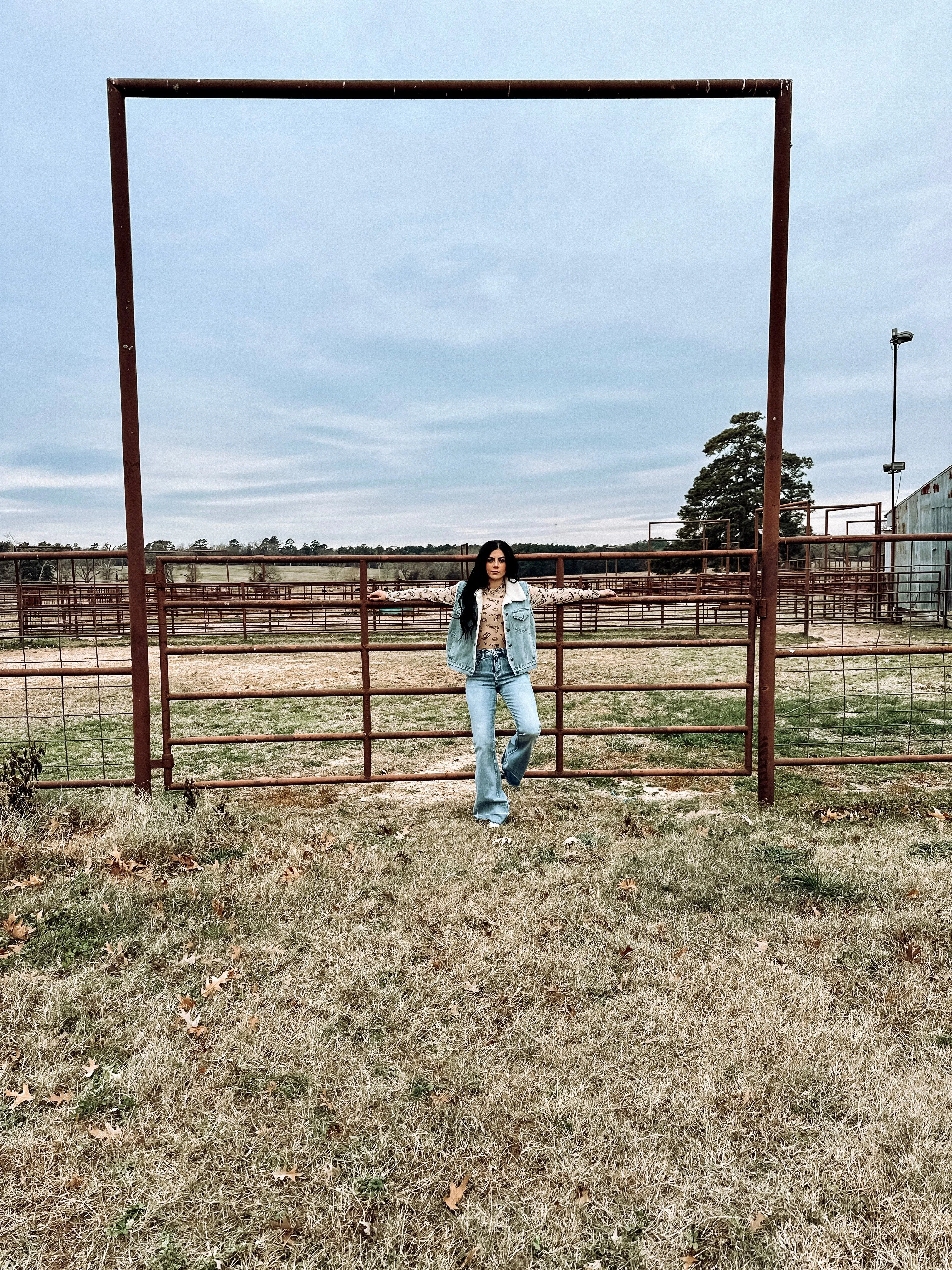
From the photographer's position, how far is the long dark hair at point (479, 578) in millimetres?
5023

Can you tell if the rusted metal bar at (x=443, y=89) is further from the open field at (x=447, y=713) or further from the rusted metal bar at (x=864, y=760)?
the rusted metal bar at (x=864, y=760)

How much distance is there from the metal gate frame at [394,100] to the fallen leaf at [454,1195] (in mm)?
3859

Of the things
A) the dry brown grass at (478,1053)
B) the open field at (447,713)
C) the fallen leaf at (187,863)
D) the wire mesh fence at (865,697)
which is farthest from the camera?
the open field at (447,713)

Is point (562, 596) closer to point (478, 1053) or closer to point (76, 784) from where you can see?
point (478, 1053)

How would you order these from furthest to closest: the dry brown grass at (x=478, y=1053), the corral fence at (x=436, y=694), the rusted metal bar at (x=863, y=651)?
A: the corral fence at (x=436, y=694)
the rusted metal bar at (x=863, y=651)
the dry brown grass at (x=478, y=1053)

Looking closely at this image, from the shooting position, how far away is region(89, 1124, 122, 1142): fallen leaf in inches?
87.6

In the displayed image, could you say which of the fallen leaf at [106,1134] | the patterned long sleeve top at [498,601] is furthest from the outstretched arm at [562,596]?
the fallen leaf at [106,1134]

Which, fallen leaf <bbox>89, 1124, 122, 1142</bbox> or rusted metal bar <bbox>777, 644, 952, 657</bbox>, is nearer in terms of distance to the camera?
fallen leaf <bbox>89, 1124, 122, 1142</bbox>

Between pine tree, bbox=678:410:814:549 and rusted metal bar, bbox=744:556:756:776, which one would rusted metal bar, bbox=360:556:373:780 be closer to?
rusted metal bar, bbox=744:556:756:776

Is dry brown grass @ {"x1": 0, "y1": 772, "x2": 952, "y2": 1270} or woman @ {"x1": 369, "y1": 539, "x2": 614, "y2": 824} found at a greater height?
woman @ {"x1": 369, "y1": 539, "x2": 614, "y2": 824}

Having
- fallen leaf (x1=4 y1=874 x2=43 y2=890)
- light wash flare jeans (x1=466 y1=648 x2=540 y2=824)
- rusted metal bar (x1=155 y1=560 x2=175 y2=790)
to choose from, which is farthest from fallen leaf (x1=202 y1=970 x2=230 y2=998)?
rusted metal bar (x1=155 y1=560 x2=175 y2=790)

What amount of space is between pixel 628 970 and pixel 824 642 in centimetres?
1564

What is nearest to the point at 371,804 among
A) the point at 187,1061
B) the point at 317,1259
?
the point at 187,1061

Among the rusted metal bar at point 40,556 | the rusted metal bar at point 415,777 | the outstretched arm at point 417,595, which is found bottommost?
the rusted metal bar at point 415,777
